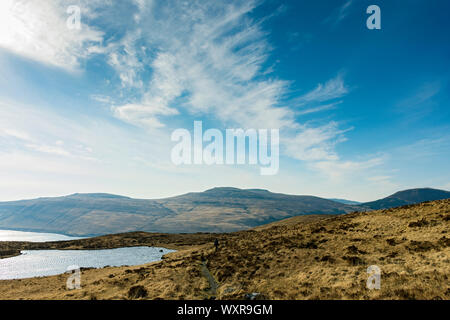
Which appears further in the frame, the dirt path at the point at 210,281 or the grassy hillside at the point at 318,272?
the dirt path at the point at 210,281

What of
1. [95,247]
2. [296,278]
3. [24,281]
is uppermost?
[296,278]

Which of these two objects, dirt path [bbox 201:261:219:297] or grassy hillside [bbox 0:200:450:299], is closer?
grassy hillside [bbox 0:200:450:299]

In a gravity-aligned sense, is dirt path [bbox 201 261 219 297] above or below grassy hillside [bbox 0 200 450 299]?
below

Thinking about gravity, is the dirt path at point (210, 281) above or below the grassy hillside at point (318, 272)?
below

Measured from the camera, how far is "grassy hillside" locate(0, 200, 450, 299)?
53.9 ft

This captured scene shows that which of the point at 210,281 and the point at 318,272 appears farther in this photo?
the point at 210,281

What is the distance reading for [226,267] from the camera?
88.3ft

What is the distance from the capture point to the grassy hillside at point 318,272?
16.4 m

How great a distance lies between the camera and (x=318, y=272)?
20.8 meters

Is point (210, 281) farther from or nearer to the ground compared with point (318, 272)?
nearer to the ground

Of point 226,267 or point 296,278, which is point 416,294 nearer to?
point 296,278
